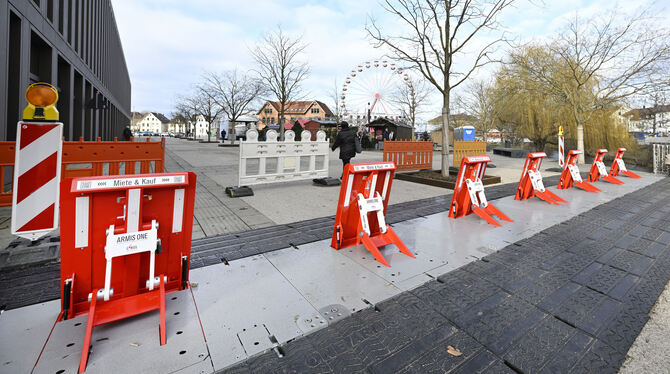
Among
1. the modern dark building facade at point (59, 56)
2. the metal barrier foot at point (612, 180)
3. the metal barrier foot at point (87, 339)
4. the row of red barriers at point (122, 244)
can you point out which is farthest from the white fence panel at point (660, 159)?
the modern dark building facade at point (59, 56)

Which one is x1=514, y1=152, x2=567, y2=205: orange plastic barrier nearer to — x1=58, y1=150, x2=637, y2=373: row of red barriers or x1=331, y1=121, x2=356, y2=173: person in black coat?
x1=331, y1=121, x2=356, y2=173: person in black coat

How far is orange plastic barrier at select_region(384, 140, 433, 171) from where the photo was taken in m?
11.0

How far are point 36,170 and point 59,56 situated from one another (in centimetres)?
1194

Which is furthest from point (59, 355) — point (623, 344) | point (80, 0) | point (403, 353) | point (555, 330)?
point (80, 0)

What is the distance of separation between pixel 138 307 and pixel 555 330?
3.04m

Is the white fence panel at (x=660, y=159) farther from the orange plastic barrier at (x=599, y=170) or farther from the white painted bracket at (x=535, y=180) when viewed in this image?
the white painted bracket at (x=535, y=180)

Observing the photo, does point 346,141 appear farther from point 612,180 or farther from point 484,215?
point 612,180

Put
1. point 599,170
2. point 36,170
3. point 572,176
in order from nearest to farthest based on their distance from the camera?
1. point 36,170
2. point 572,176
3. point 599,170

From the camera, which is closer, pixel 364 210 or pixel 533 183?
pixel 364 210

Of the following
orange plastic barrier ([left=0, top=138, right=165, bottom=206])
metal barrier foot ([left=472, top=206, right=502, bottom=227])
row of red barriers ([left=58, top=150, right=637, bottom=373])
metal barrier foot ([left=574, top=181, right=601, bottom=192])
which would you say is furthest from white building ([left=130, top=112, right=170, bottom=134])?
row of red barriers ([left=58, top=150, right=637, bottom=373])

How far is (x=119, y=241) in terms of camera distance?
2.14 metres

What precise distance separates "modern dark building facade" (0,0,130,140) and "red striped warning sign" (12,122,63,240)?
6.14 metres

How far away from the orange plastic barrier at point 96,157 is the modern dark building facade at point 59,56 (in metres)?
2.30

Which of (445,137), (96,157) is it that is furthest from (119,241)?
(445,137)
